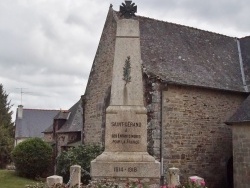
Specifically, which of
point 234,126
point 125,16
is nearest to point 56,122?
point 234,126

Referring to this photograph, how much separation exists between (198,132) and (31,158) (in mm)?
8824

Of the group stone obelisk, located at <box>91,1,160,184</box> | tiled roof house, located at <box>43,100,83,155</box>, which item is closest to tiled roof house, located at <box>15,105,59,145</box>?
tiled roof house, located at <box>43,100,83,155</box>

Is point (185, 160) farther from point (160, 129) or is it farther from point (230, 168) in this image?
point (230, 168)

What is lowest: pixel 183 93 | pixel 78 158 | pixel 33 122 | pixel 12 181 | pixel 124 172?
pixel 12 181

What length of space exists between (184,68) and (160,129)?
3392mm

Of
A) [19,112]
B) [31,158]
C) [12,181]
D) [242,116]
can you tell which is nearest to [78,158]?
[12,181]

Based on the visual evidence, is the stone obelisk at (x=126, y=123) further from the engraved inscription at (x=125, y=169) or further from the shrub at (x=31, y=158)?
the shrub at (x=31, y=158)

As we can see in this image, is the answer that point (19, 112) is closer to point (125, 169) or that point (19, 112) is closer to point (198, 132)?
point (198, 132)

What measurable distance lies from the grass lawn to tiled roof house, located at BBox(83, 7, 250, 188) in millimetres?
3577

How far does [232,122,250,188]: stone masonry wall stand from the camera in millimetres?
15300

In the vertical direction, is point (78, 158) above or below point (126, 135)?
below

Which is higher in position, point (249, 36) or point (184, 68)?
point (249, 36)

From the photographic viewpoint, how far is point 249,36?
2202 centimetres

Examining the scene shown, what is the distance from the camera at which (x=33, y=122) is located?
45.3 metres
